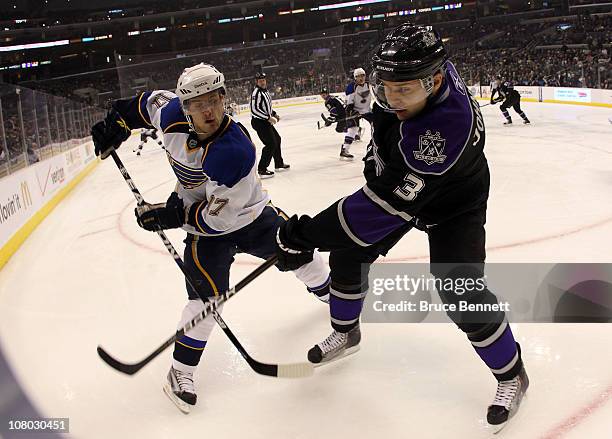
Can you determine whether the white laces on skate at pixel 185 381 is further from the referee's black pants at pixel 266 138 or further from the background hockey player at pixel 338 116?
the background hockey player at pixel 338 116

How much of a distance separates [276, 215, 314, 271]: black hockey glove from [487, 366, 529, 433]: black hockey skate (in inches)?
32.1

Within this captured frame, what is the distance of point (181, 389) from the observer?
220 cm

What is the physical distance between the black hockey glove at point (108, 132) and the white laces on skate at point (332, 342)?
1317mm

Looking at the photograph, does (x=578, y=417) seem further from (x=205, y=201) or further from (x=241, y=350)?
(x=205, y=201)

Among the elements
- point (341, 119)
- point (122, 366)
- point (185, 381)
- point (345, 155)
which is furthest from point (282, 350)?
point (341, 119)

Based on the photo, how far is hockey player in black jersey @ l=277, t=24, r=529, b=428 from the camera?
5.33 ft

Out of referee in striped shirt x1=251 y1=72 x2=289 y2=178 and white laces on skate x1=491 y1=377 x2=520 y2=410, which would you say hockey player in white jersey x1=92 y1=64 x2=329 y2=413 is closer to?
white laces on skate x1=491 y1=377 x2=520 y2=410

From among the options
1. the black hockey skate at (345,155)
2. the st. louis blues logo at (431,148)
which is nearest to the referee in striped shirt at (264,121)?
the black hockey skate at (345,155)

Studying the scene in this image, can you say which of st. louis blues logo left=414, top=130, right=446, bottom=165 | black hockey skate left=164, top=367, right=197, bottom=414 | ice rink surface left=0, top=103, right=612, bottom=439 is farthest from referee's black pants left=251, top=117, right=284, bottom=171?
st. louis blues logo left=414, top=130, right=446, bottom=165

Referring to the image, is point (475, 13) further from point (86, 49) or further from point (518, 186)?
point (518, 186)

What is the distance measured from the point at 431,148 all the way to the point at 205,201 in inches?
35.9

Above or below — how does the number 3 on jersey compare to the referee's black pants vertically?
above

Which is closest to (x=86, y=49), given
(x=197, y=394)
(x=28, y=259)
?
(x=28, y=259)

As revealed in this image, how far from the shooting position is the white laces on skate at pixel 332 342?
2436mm
